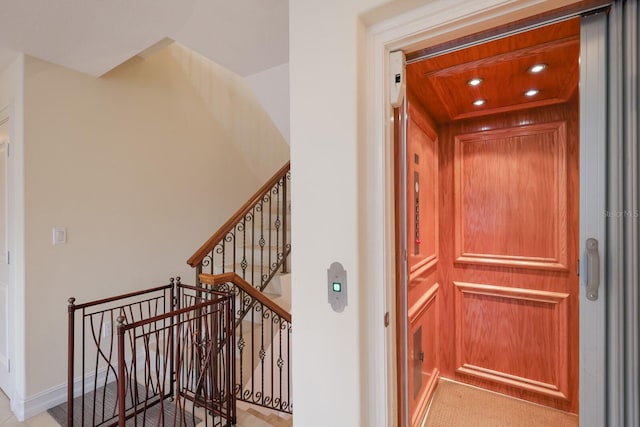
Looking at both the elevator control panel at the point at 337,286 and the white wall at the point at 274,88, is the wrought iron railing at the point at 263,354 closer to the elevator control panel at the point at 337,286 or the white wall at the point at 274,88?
the elevator control panel at the point at 337,286

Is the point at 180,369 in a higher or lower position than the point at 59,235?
lower

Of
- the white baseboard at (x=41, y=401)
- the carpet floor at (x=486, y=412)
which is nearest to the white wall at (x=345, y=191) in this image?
the carpet floor at (x=486, y=412)

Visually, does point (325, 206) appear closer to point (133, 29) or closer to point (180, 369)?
point (180, 369)

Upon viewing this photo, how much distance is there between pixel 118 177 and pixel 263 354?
1.91m

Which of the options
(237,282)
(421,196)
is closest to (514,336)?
(421,196)

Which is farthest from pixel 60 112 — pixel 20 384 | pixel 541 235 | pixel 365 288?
pixel 541 235

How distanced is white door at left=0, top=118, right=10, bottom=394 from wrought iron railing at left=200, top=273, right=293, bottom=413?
5.30 feet

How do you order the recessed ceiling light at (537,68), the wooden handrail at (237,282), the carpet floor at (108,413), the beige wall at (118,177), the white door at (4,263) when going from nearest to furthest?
1. the recessed ceiling light at (537,68)
2. the wooden handrail at (237,282)
3. the carpet floor at (108,413)
4. the beige wall at (118,177)
5. the white door at (4,263)

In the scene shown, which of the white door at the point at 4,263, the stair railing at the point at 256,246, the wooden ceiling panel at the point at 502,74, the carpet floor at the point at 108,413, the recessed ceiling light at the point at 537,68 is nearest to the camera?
the wooden ceiling panel at the point at 502,74

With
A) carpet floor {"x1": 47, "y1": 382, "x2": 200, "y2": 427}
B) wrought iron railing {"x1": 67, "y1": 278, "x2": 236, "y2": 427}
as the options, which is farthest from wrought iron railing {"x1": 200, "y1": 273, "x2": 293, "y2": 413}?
carpet floor {"x1": 47, "y1": 382, "x2": 200, "y2": 427}

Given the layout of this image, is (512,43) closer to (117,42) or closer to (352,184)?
(352,184)

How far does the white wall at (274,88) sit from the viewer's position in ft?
7.72

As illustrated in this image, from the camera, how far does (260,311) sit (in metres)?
2.79

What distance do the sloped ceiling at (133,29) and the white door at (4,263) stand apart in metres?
0.59
